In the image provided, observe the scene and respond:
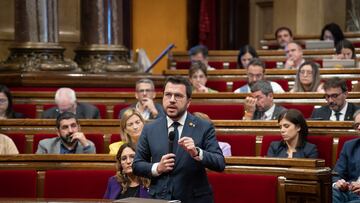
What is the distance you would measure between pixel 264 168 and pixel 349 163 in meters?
0.71

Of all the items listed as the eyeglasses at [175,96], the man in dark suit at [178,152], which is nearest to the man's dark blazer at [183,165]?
the man in dark suit at [178,152]

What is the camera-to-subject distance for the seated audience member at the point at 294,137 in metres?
5.91

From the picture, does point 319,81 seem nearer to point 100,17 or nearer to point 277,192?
point 100,17

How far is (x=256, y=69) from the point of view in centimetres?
849

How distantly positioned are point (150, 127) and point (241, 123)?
7.11 feet

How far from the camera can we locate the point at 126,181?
5.02 metres

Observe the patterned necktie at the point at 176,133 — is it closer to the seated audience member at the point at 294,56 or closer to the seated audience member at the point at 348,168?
the seated audience member at the point at 348,168

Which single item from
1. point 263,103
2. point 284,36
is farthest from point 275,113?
point 284,36

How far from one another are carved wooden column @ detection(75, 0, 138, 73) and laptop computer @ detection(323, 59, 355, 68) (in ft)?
6.67

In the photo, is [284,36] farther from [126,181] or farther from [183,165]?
[183,165]

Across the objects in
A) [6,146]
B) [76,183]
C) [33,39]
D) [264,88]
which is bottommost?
[76,183]

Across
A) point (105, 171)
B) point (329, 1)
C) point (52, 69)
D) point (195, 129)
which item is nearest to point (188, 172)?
point (195, 129)

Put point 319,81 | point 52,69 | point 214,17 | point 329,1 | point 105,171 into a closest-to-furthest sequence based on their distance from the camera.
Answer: point 105,171
point 319,81
point 52,69
point 329,1
point 214,17

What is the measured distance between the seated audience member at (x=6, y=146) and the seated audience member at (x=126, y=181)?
1.56 meters
